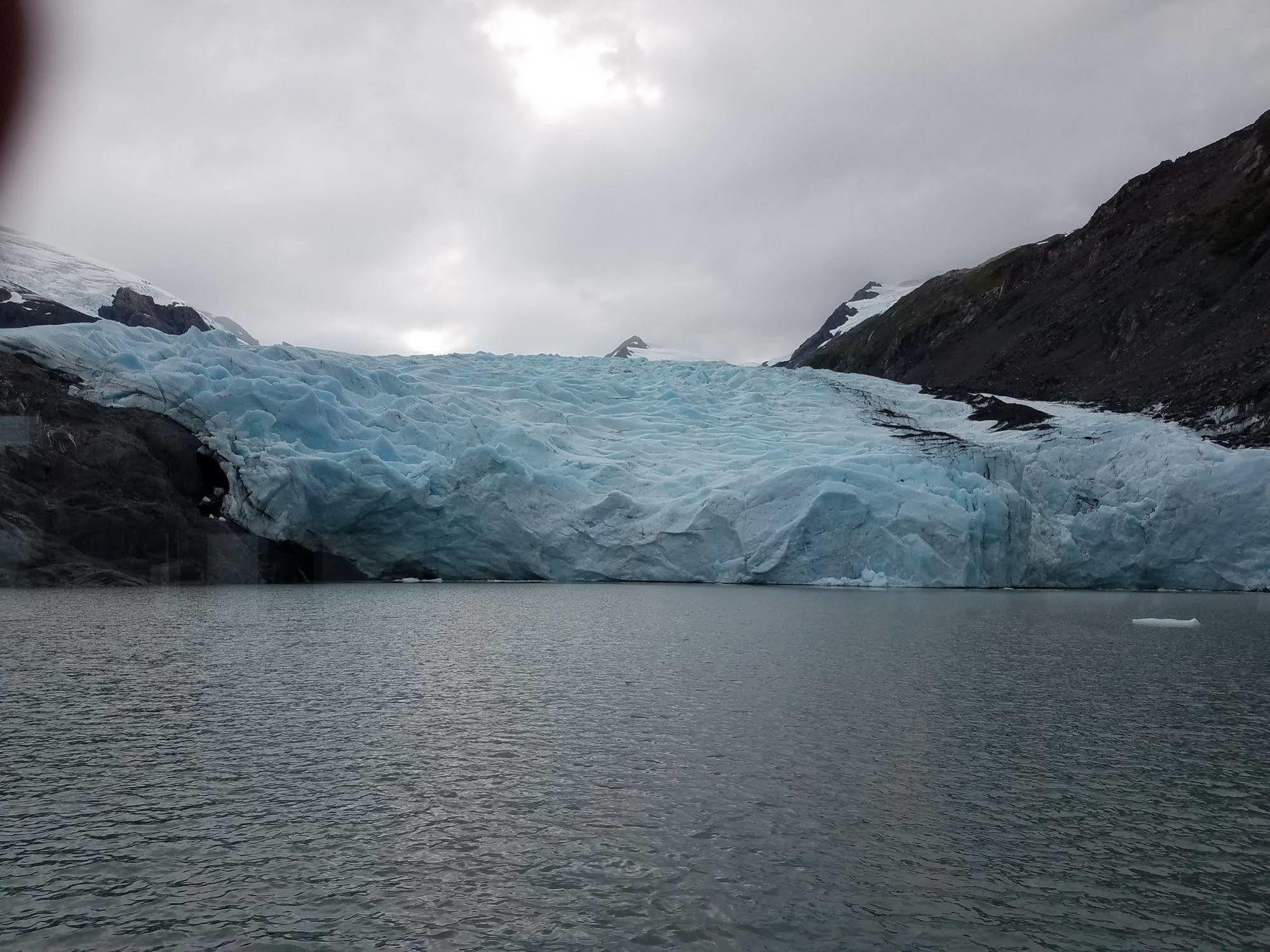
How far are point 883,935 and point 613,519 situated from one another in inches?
947

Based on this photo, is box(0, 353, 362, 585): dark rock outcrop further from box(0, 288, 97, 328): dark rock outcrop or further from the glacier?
box(0, 288, 97, 328): dark rock outcrop

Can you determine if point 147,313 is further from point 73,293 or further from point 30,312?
point 30,312

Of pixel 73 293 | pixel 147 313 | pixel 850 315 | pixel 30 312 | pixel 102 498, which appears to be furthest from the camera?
pixel 850 315

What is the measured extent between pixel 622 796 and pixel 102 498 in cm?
2132

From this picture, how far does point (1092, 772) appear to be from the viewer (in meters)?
8.11

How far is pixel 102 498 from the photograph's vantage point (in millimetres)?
23688

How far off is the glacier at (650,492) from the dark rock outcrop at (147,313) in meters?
42.1

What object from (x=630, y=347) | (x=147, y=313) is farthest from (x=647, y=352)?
(x=147, y=313)

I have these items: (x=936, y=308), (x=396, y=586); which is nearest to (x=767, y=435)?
(x=396, y=586)

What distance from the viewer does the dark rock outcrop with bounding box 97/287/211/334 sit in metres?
70.6

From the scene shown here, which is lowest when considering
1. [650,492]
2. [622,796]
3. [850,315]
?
[622,796]

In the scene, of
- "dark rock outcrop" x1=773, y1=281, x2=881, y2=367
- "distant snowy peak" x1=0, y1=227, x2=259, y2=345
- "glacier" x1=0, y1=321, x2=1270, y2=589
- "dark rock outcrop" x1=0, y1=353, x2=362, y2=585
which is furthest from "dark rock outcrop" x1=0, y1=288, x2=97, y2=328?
"dark rock outcrop" x1=773, y1=281, x2=881, y2=367

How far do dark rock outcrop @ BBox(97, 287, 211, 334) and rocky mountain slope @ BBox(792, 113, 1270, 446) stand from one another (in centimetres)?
5927

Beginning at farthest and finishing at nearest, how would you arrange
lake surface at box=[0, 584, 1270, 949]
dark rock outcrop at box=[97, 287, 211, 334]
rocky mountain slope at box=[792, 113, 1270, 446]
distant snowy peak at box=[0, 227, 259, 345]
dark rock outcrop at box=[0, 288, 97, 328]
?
1. dark rock outcrop at box=[97, 287, 211, 334]
2. distant snowy peak at box=[0, 227, 259, 345]
3. dark rock outcrop at box=[0, 288, 97, 328]
4. rocky mountain slope at box=[792, 113, 1270, 446]
5. lake surface at box=[0, 584, 1270, 949]
